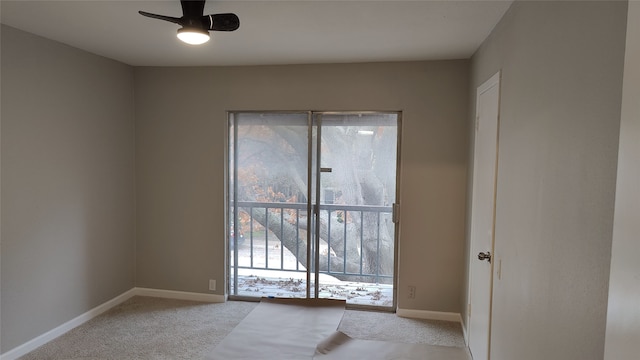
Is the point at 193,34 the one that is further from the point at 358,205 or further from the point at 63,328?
the point at 63,328

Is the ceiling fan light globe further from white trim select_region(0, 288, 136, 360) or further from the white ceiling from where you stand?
white trim select_region(0, 288, 136, 360)

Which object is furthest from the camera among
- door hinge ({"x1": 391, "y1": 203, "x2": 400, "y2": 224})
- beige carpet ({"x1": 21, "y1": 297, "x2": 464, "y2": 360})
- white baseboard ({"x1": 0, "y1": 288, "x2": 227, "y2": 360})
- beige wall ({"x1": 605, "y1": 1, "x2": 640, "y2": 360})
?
door hinge ({"x1": 391, "y1": 203, "x2": 400, "y2": 224})

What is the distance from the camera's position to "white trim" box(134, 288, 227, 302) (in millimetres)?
4184

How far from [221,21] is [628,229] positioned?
2.10 metres

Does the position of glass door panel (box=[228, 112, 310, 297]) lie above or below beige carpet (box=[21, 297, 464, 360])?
above

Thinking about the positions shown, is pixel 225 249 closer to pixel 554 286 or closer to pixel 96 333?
pixel 96 333

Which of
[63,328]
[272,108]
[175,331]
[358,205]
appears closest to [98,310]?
[63,328]

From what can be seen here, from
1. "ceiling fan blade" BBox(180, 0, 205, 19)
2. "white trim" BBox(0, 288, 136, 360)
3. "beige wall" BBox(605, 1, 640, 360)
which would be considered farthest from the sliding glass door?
"beige wall" BBox(605, 1, 640, 360)

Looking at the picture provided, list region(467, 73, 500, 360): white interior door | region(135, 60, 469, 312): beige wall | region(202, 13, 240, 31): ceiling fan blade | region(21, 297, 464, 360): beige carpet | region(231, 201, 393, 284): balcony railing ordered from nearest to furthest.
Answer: region(202, 13, 240, 31): ceiling fan blade, region(467, 73, 500, 360): white interior door, region(21, 297, 464, 360): beige carpet, region(135, 60, 469, 312): beige wall, region(231, 201, 393, 284): balcony railing

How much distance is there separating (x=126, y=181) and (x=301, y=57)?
7.41 feet

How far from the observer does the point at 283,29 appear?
2729 millimetres

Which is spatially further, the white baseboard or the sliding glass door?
the sliding glass door

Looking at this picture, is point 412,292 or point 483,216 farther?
point 412,292

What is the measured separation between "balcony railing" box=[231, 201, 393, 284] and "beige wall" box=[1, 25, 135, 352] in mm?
1265
